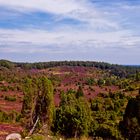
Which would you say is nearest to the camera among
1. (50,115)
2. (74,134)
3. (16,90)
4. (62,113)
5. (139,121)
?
(139,121)

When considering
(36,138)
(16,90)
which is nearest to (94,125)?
(36,138)

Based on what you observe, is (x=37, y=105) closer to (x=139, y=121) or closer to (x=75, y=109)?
(x=75, y=109)

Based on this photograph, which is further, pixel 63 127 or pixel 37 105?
pixel 63 127

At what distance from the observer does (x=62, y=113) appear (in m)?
45.2

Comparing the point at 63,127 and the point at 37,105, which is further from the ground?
the point at 37,105

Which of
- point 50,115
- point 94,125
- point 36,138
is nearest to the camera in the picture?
point 36,138

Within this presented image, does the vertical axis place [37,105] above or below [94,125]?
above

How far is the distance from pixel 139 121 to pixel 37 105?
34.5 ft

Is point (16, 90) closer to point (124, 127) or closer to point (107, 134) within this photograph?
point (107, 134)

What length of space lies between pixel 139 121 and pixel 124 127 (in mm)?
1960

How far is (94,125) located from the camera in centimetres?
5075

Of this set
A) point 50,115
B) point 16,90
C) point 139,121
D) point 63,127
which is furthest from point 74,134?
point 16,90

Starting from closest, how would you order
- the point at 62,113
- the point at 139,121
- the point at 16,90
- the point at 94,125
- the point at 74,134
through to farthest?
the point at 139,121, the point at 74,134, the point at 62,113, the point at 94,125, the point at 16,90

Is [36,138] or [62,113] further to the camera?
[62,113]
